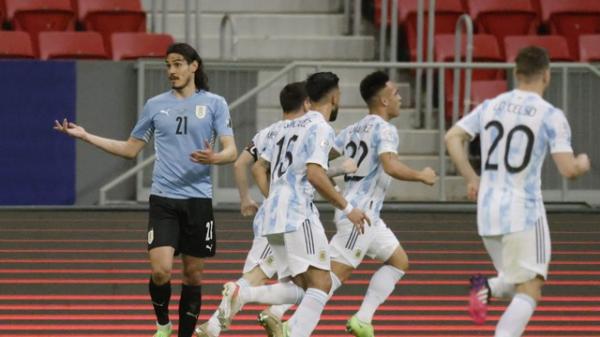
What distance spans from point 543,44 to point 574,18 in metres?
1.13

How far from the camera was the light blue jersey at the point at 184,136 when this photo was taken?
411 inches

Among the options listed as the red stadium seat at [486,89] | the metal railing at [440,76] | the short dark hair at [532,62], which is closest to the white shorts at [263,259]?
the short dark hair at [532,62]

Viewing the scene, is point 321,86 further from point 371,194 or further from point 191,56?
point 371,194

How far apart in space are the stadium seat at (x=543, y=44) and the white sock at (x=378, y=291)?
909 cm

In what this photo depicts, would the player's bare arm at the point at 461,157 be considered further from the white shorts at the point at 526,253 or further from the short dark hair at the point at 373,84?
the short dark hair at the point at 373,84

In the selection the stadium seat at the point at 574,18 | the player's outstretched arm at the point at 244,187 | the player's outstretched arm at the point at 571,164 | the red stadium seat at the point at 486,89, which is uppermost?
the stadium seat at the point at 574,18

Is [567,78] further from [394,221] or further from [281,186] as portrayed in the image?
[281,186]

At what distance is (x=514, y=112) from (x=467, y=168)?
408mm

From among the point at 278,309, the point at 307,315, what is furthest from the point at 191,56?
the point at 307,315

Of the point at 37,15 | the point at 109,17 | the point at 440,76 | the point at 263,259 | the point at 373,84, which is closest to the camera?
the point at 263,259

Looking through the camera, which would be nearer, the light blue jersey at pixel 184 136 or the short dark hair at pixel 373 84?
the light blue jersey at pixel 184 136

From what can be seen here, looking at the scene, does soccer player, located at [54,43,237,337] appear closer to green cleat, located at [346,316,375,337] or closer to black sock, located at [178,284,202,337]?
black sock, located at [178,284,202,337]

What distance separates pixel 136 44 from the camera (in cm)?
1916

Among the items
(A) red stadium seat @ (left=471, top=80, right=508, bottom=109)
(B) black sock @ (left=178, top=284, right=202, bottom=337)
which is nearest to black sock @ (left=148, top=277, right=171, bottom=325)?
(B) black sock @ (left=178, top=284, right=202, bottom=337)
